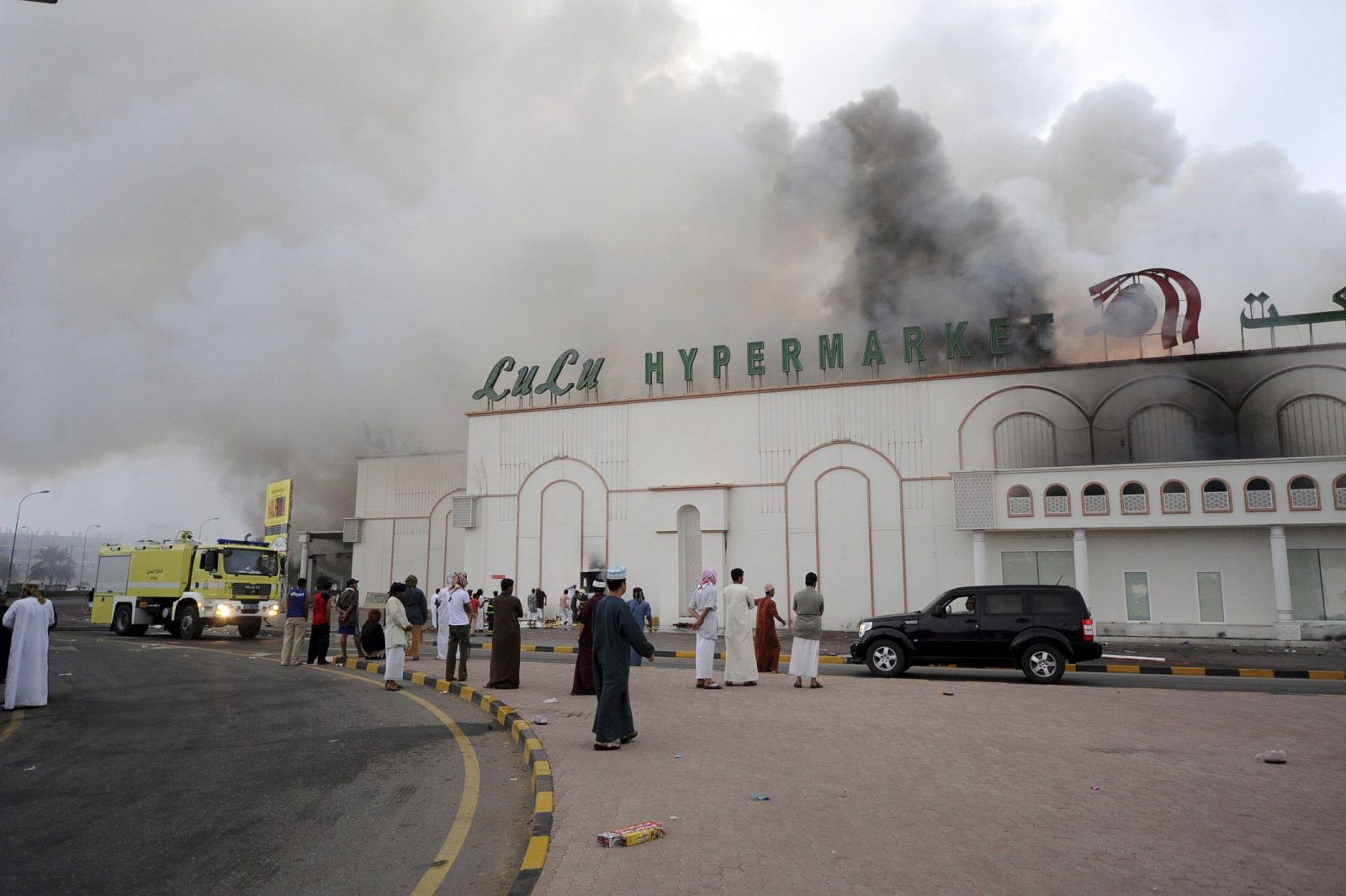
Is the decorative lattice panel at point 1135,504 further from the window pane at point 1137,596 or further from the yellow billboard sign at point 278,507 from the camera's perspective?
the yellow billboard sign at point 278,507

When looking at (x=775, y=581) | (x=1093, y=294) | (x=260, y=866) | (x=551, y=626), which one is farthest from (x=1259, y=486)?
(x=260, y=866)

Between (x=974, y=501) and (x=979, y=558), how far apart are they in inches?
70.6

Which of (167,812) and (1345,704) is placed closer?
(167,812)

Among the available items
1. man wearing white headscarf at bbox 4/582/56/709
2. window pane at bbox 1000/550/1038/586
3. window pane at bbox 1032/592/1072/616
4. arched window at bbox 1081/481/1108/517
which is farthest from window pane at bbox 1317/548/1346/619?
man wearing white headscarf at bbox 4/582/56/709

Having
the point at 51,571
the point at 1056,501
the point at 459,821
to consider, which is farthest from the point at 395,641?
the point at 51,571

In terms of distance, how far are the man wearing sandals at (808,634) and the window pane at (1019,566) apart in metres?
15.4

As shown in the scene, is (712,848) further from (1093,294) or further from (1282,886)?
(1093,294)

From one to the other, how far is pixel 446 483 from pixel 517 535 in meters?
6.24

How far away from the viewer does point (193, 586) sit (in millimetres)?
25250

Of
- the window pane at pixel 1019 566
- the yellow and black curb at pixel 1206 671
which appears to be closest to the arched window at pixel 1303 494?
the window pane at pixel 1019 566

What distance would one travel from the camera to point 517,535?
1334 inches

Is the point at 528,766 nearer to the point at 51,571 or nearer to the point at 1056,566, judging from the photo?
the point at 1056,566

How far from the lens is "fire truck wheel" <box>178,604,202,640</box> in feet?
82.1

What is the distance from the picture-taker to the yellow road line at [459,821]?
4887mm
